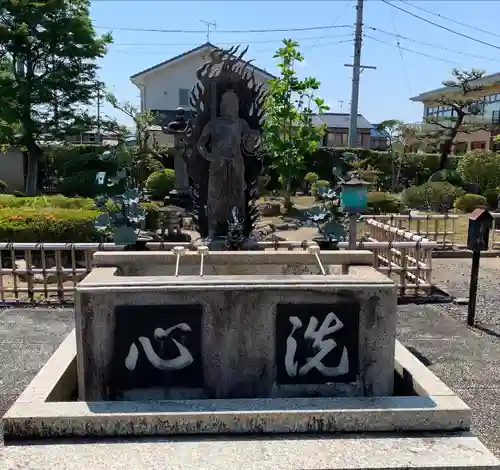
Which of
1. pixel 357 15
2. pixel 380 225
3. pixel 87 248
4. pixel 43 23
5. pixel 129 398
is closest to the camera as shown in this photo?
pixel 129 398

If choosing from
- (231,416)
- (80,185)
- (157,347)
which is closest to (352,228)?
(157,347)

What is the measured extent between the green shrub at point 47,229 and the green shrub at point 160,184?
36.4 ft

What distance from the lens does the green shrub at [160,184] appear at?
834 inches

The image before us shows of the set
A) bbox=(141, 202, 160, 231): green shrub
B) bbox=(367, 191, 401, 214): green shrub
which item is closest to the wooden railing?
bbox=(141, 202, 160, 231): green shrub

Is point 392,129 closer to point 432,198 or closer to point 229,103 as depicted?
point 432,198

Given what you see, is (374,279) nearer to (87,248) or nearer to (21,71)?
(87,248)

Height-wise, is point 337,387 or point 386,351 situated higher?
point 386,351

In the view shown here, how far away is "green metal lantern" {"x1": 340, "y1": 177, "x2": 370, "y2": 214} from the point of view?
6.40 meters

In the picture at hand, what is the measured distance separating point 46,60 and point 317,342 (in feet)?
69.9

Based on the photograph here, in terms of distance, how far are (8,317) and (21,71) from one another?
58.1 ft

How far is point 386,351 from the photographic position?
329cm

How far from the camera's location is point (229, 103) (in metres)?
6.48

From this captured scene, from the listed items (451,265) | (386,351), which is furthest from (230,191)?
(451,265)

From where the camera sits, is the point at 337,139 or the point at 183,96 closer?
the point at 183,96
